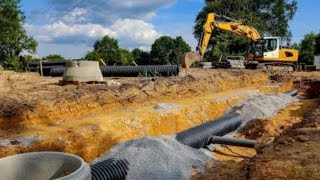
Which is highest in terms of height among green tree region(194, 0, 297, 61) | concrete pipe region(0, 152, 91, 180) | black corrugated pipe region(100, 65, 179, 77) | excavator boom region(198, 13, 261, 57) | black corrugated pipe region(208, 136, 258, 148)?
green tree region(194, 0, 297, 61)

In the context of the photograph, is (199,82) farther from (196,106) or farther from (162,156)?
(162,156)

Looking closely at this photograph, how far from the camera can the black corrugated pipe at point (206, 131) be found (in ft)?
33.8

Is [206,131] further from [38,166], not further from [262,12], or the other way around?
[262,12]

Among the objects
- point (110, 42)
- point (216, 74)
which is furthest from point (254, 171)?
point (110, 42)

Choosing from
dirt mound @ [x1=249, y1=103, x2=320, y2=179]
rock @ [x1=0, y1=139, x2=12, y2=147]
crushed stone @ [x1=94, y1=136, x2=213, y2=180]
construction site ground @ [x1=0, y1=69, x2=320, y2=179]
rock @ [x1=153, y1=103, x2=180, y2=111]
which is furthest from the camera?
rock @ [x1=153, y1=103, x2=180, y2=111]

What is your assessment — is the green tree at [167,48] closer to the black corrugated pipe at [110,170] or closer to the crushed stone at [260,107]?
the crushed stone at [260,107]

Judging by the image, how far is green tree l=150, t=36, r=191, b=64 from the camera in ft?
277

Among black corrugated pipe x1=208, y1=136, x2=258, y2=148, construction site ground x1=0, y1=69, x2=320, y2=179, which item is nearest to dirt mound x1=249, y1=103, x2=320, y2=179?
construction site ground x1=0, y1=69, x2=320, y2=179

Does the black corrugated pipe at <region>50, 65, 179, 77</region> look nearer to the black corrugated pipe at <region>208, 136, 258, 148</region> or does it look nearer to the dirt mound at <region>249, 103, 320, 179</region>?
the black corrugated pipe at <region>208, 136, 258, 148</region>

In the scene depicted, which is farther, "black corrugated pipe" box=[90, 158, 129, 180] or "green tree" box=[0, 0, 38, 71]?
"green tree" box=[0, 0, 38, 71]

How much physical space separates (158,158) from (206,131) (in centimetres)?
321

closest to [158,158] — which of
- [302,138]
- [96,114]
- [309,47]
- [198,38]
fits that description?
[302,138]

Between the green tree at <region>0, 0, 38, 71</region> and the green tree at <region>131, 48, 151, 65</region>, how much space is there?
1776 inches

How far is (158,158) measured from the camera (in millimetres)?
8469
